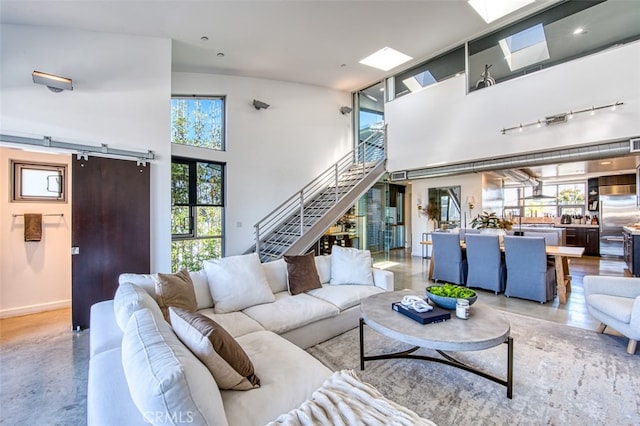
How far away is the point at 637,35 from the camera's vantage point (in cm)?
436

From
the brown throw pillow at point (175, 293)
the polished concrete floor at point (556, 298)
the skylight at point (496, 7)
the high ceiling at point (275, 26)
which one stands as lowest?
the polished concrete floor at point (556, 298)

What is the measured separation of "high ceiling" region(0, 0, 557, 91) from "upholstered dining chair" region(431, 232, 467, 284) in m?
3.73

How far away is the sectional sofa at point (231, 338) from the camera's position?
1.04m

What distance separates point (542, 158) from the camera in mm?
4730

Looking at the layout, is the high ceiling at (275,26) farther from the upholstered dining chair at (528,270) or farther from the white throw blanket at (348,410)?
the white throw blanket at (348,410)

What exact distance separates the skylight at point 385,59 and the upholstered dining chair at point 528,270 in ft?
13.8

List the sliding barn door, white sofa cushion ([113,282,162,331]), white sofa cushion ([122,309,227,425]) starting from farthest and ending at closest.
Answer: the sliding barn door, white sofa cushion ([113,282,162,331]), white sofa cushion ([122,309,227,425])

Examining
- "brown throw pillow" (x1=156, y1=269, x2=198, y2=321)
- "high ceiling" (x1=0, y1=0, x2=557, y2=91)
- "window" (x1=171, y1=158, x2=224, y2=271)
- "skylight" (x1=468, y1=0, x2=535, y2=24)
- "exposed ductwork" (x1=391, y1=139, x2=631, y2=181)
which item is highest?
"skylight" (x1=468, y1=0, x2=535, y2=24)

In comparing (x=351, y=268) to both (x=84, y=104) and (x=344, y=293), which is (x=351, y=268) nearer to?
(x=344, y=293)

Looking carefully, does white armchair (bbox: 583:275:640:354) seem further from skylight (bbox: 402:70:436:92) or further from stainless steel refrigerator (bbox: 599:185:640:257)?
stainless steel refrigerator (bbox: 599:185:640:257)

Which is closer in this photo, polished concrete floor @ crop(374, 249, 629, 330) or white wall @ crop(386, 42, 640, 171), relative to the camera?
polished concrete floor @ crop(374, 249, 629, 330)

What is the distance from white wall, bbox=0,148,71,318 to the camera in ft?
12.4

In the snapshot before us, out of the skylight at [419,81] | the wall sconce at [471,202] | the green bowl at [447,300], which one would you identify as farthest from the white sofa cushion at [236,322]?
the wall sconce at [471,202]

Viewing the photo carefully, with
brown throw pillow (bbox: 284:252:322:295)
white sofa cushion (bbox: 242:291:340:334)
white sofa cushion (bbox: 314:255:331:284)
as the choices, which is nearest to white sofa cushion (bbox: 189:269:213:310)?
white sofa cushion (bbox: 242:291:340:334)
